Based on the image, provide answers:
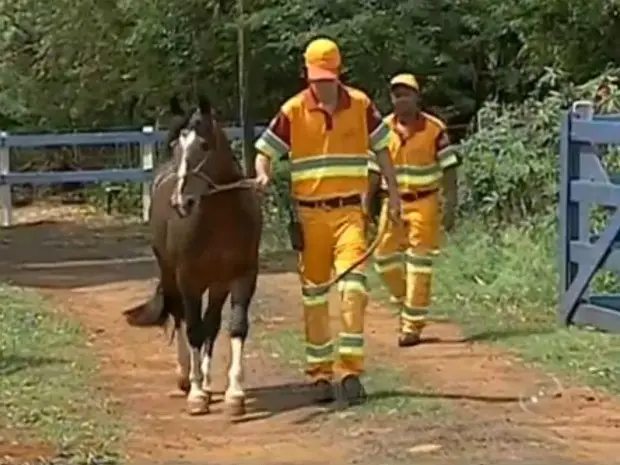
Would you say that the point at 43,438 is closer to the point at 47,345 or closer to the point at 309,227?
the point at 309,227

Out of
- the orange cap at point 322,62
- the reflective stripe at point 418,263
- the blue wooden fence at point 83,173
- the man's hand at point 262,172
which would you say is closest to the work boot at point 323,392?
the man's hand at point 262,172

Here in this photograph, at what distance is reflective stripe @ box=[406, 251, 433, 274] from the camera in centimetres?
1340

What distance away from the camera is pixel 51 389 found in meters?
11.1

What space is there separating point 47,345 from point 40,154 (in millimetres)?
20995

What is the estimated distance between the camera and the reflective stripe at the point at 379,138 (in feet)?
35.5

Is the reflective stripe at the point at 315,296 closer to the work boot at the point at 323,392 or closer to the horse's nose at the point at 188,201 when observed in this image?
the work boot at the point at 323,392

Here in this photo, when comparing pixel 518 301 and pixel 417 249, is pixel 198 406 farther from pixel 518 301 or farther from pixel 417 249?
pixel 518 301

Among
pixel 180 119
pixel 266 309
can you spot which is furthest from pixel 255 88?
pixel 180 119

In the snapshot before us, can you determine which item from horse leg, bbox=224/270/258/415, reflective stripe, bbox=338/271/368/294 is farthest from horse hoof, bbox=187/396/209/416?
reflective stripe, bbox=338/271/368/294

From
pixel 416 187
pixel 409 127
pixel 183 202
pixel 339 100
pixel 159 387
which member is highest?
pixel 339 100

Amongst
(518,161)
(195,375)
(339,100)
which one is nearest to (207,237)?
(195,375)

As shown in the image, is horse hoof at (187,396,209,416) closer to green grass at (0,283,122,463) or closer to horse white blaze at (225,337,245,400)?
horse white blaze at (225,337,245,400)

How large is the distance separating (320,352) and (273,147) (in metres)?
1.32

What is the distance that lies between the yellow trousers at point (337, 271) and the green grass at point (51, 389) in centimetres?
140
